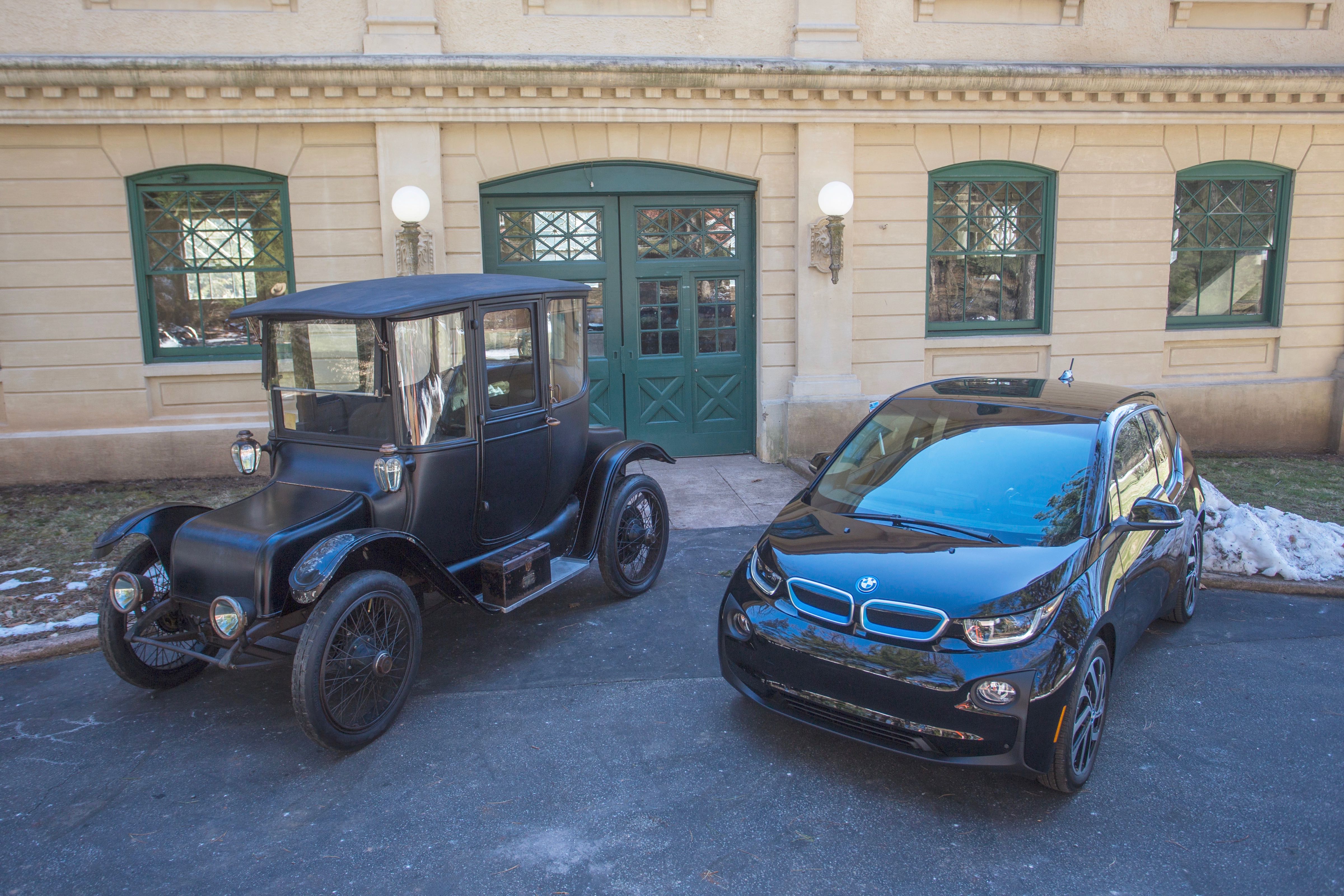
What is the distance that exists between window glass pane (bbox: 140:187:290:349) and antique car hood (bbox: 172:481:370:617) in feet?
18.3

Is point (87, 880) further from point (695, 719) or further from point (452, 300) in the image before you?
point (452, 300)

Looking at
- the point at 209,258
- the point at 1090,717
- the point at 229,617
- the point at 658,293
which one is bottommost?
the point at 1090,717

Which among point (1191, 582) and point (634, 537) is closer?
point (1191, 582)

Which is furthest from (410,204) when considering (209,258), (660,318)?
(660,318)

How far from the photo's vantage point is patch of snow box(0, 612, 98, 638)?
17.8 ft

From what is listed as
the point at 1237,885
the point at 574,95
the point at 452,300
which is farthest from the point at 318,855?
the point at 574,95

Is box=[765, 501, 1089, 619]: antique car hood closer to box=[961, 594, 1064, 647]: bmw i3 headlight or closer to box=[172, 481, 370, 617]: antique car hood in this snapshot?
box=[961, 594, 1064, 647]: bmw i3 headlight

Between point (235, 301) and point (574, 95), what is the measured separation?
421 centimetres

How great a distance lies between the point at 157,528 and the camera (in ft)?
15.0

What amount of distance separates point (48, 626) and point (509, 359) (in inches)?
134

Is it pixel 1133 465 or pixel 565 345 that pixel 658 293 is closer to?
pixel 565 345

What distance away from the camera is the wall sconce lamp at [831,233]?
9336 mm

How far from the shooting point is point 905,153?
389 inches

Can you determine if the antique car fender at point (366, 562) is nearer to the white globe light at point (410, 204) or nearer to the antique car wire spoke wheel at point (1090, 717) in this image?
the antique car wire spoke wheel at point (1090, 717)
